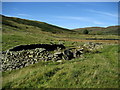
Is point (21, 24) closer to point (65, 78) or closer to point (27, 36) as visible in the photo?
point (27, 36)

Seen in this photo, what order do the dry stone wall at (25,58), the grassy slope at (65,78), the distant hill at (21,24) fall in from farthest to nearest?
the distant hill at (21,24) → the dry stone wall at (25,58) → the grassy slope at (65,78)

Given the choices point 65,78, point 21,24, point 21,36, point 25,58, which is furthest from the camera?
point 21,24

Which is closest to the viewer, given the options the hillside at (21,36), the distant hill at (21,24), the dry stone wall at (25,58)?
the dry stone wall at (25,58)

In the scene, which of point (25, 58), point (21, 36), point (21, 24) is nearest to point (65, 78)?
point (25, 58)

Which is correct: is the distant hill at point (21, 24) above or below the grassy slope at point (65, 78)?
above

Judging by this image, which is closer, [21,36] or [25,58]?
[25,58]

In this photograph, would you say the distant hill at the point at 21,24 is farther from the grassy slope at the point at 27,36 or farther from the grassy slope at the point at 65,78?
the grassy slope at the point at 65,78

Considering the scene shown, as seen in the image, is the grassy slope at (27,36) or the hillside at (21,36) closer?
the hillside at (21,36)

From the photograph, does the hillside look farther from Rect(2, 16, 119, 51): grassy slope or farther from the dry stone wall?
the dry stone wall

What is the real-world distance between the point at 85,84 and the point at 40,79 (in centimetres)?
374

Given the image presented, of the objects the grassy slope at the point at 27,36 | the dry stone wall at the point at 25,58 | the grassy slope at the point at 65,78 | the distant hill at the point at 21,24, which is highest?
the distant hill at the point at 21,24

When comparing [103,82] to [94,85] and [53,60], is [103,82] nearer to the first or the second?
[94,85]

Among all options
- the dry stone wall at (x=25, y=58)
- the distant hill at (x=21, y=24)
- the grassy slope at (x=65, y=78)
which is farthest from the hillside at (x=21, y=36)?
the grassy slope at (x=65, y=78)

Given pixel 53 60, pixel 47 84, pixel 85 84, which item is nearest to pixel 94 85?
pixel 85 84
